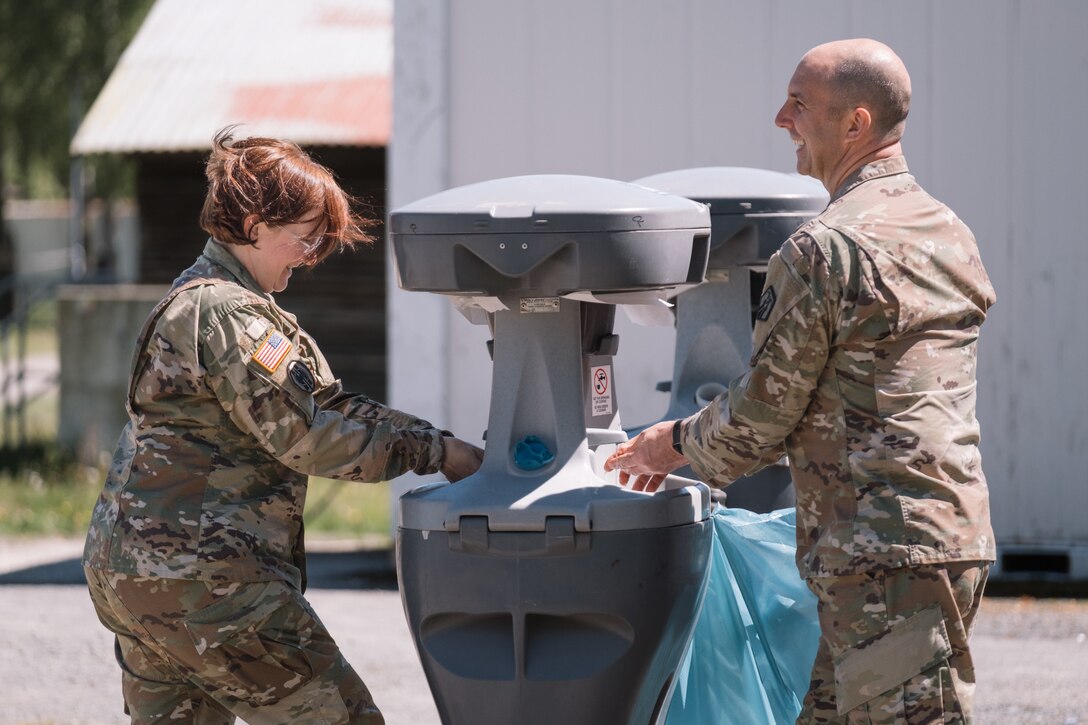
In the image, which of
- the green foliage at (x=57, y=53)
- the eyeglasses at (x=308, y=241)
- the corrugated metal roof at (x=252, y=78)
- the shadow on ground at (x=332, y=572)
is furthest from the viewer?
the green foliage at (x=57, y=53)

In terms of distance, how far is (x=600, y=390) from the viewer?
346cm

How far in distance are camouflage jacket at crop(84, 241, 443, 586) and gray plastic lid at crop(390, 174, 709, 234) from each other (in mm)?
387

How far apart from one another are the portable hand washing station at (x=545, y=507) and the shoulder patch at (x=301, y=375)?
0.27 m

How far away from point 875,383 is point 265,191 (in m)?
1.31

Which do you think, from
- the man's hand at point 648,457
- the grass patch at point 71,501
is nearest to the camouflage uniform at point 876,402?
the man's hand at point 648,457

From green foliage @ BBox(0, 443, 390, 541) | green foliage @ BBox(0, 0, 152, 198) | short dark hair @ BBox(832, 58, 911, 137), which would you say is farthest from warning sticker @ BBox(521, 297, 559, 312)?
green foliage @ BBox(0, 0, 152, 198)

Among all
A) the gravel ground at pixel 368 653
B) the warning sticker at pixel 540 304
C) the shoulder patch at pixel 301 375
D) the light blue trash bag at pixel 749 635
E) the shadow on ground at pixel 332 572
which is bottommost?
the shadow on ground at pixel 332 572

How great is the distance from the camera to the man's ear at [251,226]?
329 cm

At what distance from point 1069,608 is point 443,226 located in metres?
4.59

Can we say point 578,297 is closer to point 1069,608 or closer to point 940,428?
point 940,428

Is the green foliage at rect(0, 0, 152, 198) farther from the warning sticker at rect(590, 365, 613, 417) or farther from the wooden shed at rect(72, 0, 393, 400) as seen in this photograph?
the warning sticker at rect(590, 365, 613, 417)

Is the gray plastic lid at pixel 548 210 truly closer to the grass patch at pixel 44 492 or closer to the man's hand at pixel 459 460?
the man's hand at pixel 459 460

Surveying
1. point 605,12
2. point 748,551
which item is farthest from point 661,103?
point 748,551

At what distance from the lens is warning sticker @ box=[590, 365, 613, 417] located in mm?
3424
